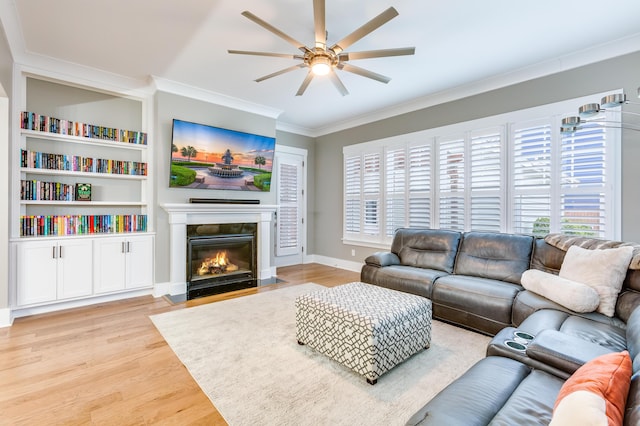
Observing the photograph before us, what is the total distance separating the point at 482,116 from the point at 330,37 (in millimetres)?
2409

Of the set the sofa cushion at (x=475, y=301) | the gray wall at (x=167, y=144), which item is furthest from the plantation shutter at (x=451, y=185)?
the gray wall at (x=167, y=144)

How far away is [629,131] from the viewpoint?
306 centimetres

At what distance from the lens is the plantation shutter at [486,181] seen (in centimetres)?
396

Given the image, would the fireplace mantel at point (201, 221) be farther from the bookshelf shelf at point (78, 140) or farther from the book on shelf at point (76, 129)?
the book on shelf at point (76, 129)

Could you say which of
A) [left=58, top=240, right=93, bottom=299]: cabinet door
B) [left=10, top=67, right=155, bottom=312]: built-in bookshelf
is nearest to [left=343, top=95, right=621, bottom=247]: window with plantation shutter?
[left=10, top=67, right=155, bottom=312]: built-in bookshelf

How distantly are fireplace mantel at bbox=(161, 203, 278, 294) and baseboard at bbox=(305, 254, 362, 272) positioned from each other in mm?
1609

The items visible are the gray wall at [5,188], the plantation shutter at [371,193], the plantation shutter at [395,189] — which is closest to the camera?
Answer: the gray wall at [5,188]

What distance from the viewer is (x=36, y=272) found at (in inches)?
133

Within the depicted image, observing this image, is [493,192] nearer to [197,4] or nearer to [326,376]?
[326,376]

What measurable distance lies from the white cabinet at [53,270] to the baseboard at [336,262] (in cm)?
397

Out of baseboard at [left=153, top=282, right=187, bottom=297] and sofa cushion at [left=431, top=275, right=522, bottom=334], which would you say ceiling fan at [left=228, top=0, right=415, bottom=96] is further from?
baseboard at [left=153, top=282, right=187, bottom=297]

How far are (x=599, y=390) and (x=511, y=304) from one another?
2094mm

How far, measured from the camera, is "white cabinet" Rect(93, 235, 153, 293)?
3789 mm

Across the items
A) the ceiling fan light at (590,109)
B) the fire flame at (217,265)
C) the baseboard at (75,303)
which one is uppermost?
the ceiling fan light at (590,109)
